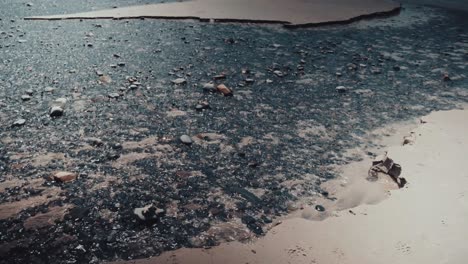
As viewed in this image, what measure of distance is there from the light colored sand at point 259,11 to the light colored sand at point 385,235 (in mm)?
4199

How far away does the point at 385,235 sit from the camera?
5.76 feet

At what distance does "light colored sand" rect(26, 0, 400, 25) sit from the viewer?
579cm

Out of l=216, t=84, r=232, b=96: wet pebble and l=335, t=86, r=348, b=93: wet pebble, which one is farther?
l=335, t=86, r=348, b=93: wet pebble

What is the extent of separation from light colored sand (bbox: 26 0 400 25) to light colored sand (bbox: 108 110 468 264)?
4199 millimetres

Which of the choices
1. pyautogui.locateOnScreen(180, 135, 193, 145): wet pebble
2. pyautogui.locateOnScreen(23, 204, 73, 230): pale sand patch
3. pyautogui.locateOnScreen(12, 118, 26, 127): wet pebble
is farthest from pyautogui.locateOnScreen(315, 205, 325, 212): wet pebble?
pyautogui.locateOnScreen(12, 118, 26, 127): wet pebble

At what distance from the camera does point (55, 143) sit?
2422mm

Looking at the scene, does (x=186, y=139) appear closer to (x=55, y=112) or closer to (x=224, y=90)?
(x=224, y=90)

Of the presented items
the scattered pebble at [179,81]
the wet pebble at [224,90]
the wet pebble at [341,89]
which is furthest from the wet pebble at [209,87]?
the wet pebble at [341,89]

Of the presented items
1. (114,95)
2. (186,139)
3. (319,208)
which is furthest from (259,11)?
(319,208)

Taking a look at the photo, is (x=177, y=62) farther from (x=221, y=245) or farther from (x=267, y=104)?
(x=221, y=245)

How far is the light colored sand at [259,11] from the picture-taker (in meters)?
5.79

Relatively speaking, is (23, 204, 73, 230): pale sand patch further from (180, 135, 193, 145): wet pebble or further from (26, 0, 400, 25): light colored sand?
(26, 0, 400, 25): light colored sand

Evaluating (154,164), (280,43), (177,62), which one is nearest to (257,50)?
(280,43)

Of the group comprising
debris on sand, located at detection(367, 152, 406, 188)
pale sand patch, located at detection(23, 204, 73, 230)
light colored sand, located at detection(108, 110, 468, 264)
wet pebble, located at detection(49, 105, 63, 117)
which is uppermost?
wet pebble, located at detection(49, 105, 63, 117)
